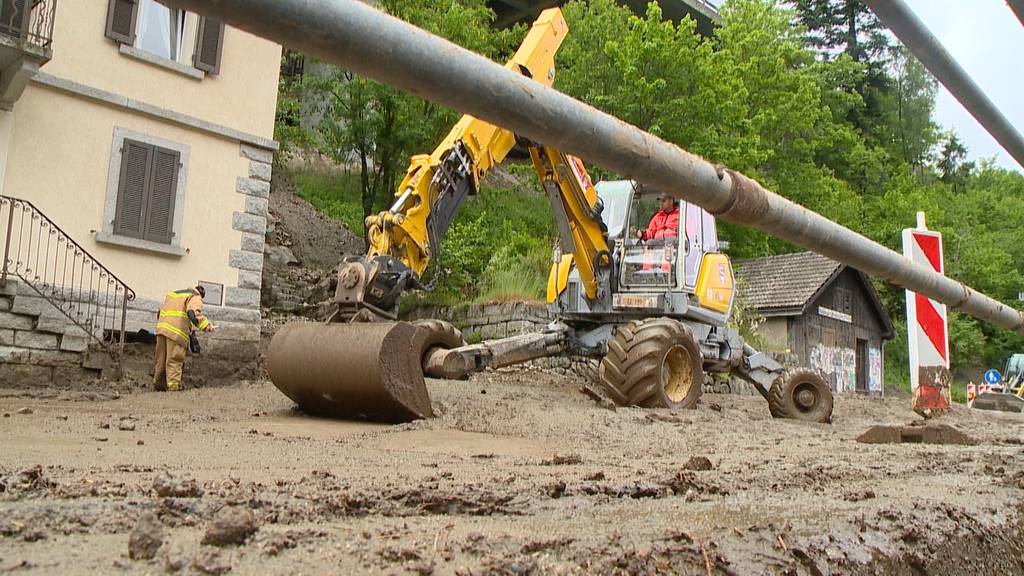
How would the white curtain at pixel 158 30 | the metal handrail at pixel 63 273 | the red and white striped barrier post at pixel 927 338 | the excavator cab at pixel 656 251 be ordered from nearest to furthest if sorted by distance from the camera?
the red and white striped barrier post at pixel 927 338 < the metal handrail at pixel 63 273 < the excavator cab at pixel 656 251 < the white curtain at pixel 158 30

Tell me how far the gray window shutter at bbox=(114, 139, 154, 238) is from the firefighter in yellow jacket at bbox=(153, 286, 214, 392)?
1.30 m

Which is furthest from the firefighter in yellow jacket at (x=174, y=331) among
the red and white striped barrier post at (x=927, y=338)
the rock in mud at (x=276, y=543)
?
the rock in mud at (x=276, y=543)

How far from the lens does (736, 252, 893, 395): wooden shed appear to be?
26141mm

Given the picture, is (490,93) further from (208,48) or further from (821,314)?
(821,314)

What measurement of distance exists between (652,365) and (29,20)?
9.16 meters

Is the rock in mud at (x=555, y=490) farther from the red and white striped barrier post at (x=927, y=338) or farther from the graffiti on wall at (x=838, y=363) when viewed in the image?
the graffiti on wall at (x=838, y=363)

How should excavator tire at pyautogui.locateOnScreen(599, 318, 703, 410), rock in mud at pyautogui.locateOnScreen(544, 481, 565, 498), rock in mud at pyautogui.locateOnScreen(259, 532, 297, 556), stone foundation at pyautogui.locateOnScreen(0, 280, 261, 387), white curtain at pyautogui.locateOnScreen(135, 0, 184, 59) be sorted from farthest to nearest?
white curtain at pyautogui.locateOnScreen(135, 0, 184, 59) → stone foundation at pyautogui.locateOnScreen(0, 280, 261, 387) → excavator tire at pyautogui.locateOnScreen(599, 318, 703, 410) → rock in mud at pyautogui.locateOnScreen(544, 481, 565, 498) → rock in mud at pyautogui.locateOnScreen(259, 532, 297, 556)

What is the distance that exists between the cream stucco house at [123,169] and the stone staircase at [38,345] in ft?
0.06

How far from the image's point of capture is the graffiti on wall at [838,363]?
27.4 m

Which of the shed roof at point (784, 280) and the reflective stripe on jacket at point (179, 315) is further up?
the shed roof at point (784, 280)

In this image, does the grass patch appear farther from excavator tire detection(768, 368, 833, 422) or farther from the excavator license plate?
excavator tire detection(768, 368, 833, 422)

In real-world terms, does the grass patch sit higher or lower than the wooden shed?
higher

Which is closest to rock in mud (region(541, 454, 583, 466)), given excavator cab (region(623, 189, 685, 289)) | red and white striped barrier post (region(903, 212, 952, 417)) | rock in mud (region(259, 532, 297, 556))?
red and white striped barrier post (region(903, 212, 952, 417))

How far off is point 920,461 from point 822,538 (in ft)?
10.5
